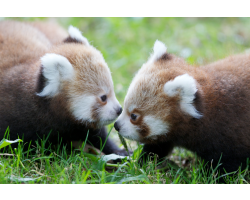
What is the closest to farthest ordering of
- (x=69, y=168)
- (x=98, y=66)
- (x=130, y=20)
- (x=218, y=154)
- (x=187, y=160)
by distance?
(x=69, y=168) → (x=218, y=154) → (x=98, y=66) → (x=187, y=160) → (x=130, y=20)

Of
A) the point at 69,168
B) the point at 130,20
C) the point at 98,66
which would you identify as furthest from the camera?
the point at 130,20

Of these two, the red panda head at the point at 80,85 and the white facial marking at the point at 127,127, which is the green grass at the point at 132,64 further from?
the red panda head at the point at 80,85

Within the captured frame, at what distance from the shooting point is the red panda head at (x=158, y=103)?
4578 mm

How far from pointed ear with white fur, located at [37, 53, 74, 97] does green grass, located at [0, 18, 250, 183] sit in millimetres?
905

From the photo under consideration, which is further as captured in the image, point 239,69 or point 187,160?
point 187,160

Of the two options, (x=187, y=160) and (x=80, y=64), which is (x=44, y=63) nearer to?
(x=80, y=64)

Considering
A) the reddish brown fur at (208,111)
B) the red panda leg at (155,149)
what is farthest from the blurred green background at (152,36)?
the reddish brown fur at (208,111)

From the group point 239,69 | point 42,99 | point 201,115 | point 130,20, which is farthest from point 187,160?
point 130,20

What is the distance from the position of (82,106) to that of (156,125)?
4.07 ft

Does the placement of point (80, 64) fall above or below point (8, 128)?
above

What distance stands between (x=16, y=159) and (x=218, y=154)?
3157 millimetres

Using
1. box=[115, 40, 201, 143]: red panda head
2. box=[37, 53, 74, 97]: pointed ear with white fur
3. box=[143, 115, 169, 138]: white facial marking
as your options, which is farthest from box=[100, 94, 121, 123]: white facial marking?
box=[37, 53, 74, 97]: pointed ear with white fur

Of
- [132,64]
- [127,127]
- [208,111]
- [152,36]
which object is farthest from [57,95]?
[152,36]

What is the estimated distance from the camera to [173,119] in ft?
15.6
